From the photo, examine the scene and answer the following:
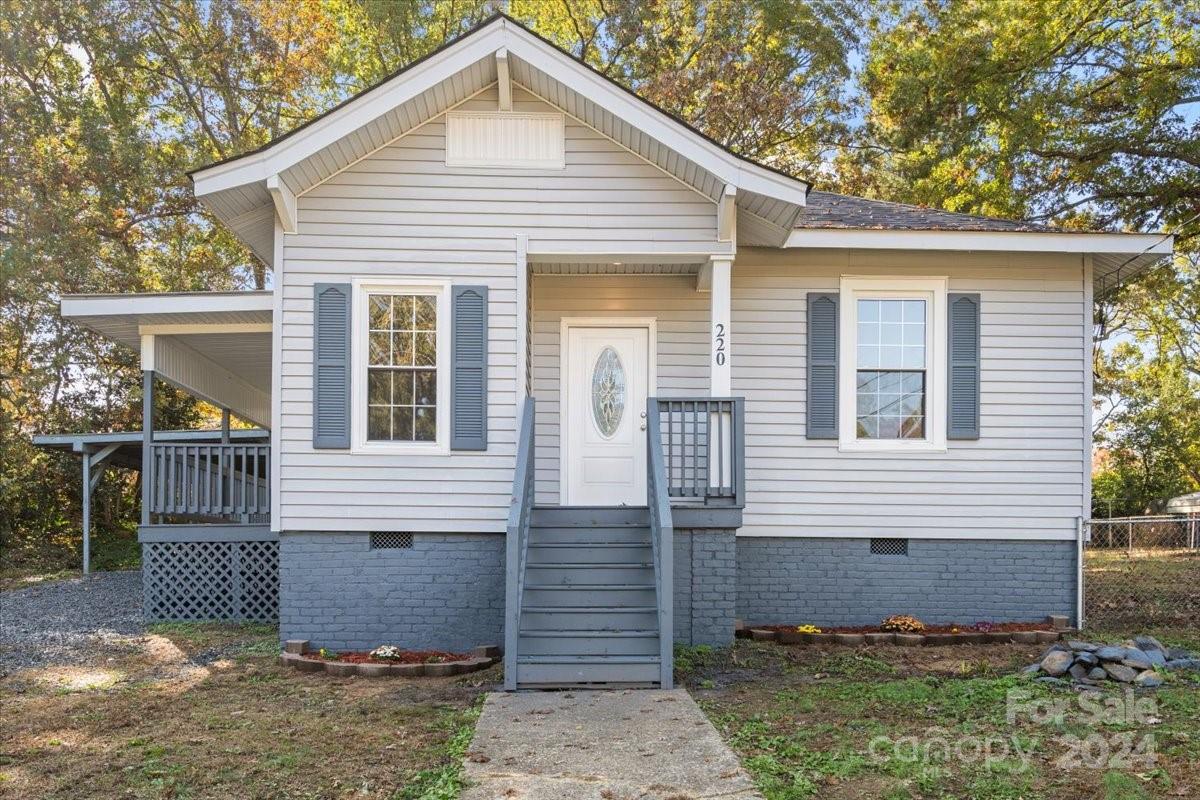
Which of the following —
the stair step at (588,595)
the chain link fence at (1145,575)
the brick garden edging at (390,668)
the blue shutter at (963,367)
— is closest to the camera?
the stair step at (588,595)

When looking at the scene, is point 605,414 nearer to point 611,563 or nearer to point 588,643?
point 611,563

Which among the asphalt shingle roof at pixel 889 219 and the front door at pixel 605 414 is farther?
the front door at pixel 605 414

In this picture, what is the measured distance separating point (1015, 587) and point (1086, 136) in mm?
8809

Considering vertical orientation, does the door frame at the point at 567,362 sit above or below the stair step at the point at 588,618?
above

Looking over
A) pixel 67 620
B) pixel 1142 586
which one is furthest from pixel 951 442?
pixel 67 620

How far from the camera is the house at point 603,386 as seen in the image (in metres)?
7.81

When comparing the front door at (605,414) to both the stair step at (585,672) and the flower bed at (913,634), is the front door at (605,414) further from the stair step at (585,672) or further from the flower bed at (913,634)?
the stair step at (585,672)

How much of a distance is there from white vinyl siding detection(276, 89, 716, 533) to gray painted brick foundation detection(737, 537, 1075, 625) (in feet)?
9.02

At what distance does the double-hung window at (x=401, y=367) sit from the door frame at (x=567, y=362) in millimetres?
1514

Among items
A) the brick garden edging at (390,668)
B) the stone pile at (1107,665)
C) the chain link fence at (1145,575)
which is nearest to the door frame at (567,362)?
the brick garden edging at (390,668)

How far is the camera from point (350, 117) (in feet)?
25.4

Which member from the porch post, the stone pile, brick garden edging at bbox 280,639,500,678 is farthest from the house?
the porch post

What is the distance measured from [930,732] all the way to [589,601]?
2.86 metres

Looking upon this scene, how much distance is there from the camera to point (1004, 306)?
9.06m
